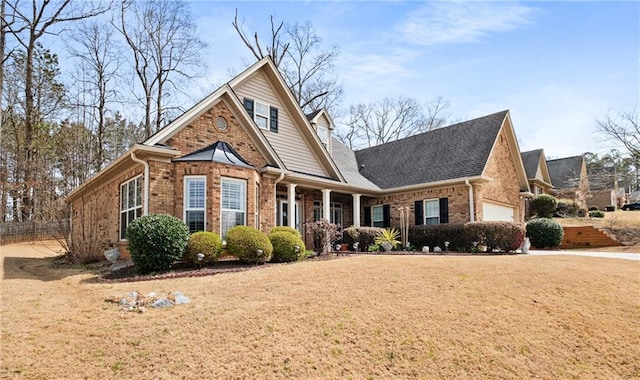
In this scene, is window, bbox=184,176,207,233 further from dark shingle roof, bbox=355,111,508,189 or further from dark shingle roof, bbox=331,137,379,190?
dark shingle roof, bbox=355,111,508,189

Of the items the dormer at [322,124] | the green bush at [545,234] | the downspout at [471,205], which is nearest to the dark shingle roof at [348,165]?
the dormer at [322,124]

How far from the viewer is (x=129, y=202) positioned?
13.0 m

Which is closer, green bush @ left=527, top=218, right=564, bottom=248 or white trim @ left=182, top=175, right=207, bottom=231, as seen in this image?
white trim @ left=182, top=175, right=207, bottom=231

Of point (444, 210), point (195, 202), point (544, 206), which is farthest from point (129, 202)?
point (544, 206)

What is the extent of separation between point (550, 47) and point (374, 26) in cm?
590

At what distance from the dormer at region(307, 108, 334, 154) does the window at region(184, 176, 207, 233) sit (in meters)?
9.46

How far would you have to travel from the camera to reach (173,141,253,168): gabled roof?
1224 cm

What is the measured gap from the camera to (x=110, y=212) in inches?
572

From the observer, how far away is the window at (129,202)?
12359 mm

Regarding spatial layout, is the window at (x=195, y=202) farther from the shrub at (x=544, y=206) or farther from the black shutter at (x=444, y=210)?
the shrub at (x=544, y=206)

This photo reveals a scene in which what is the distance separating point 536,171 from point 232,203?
2624 cm

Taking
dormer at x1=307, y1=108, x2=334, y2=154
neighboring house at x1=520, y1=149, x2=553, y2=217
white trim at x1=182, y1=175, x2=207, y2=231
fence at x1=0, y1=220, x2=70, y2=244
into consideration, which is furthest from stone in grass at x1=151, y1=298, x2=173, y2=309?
neighboring house at x1=520, y1=149, x2=553, y2=217

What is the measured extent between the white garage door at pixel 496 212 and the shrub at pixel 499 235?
3845 mm

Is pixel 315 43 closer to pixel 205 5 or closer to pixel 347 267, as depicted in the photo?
pixel 205 5
